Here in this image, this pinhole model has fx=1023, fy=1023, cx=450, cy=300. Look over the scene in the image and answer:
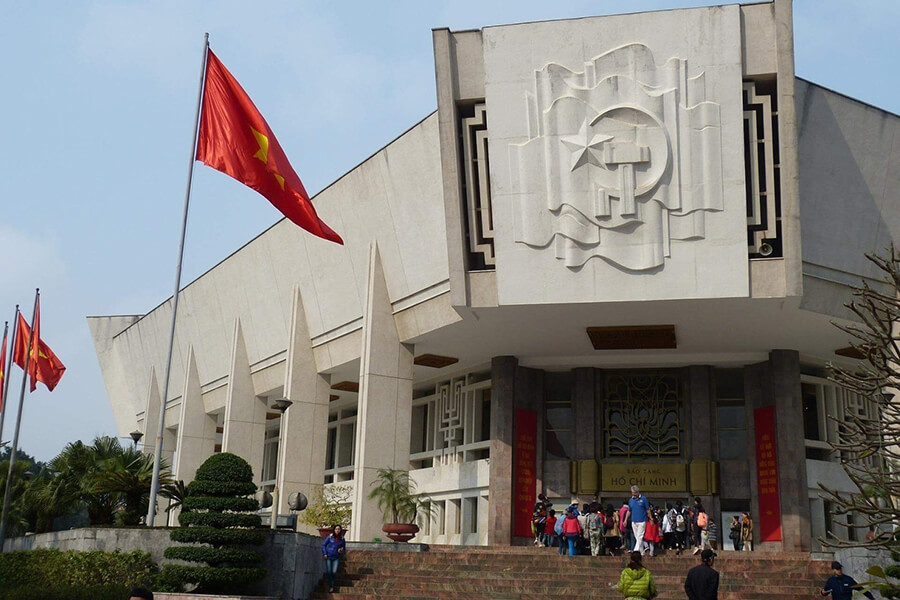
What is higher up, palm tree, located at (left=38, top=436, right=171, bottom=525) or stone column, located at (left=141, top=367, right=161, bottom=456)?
stone column, located at (left=141, top=367, right=161, bottom=456)

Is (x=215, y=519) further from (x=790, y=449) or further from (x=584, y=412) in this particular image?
(x=790, y=449)

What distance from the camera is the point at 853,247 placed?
2536 cm

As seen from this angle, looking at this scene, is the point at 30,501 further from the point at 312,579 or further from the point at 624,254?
the point at 624,254

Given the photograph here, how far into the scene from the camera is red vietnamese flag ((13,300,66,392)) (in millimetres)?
30938

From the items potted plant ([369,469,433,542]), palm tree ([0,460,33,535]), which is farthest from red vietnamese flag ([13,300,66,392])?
potted plant ([369,469,433,542])

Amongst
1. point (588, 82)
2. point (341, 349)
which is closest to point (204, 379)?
point (341, 349)

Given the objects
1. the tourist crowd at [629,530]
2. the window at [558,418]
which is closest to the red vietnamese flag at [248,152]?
the tourist crowd at [629,530]

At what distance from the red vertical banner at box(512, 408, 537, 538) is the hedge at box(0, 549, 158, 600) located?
14014 mm

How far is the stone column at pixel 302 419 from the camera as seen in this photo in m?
32.4

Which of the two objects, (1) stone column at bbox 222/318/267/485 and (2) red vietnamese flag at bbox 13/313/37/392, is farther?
(1) stone column at bbox 222/318/267/485

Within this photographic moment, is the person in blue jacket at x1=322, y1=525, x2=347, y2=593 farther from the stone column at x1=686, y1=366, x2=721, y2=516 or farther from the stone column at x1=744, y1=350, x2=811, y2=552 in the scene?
the stone column at x1=744, y1=350, x2=811, y2=552

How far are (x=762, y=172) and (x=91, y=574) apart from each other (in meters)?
16.8

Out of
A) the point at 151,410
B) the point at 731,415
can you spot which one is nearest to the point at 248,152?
the point at 731,415

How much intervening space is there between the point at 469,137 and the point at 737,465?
12738mm
